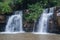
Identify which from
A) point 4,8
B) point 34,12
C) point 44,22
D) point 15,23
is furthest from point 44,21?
point 4,8

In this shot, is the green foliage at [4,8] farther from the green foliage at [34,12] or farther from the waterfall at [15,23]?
the green foliage at [34,12]

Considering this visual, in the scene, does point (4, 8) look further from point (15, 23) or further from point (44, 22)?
point (44, 22)

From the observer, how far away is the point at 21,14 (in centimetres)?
2225

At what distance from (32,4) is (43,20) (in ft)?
7.26

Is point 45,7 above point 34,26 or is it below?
above

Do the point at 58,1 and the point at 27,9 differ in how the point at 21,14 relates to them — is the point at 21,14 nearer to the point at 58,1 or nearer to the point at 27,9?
the point at 27,9

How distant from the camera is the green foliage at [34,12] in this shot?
68.8 ft

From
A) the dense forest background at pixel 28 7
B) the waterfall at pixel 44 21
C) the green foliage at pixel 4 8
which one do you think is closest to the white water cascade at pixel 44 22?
the waterfall at pixel 44 21

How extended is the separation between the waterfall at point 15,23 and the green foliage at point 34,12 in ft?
3.45

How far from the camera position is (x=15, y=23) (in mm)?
22312

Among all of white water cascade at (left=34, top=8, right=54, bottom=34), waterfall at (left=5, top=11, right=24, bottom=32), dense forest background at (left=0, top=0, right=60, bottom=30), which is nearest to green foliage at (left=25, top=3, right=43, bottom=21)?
dense forest background at (left=0, top=0, right=60, bottom=30)

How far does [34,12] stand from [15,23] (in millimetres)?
1947

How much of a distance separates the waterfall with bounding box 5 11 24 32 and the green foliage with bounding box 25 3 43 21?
105 cm

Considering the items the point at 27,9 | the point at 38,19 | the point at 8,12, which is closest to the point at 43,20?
the point at 38,19
